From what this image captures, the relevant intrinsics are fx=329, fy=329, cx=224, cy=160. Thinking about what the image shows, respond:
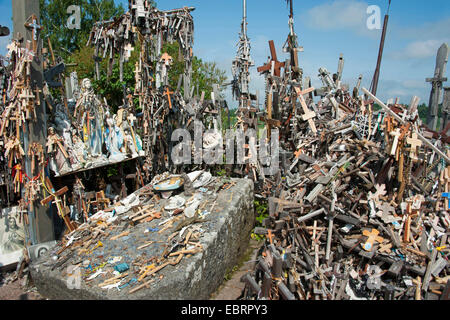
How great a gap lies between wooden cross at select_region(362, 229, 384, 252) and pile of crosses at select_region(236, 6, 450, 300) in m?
0.01

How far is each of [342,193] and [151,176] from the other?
5.08 meters

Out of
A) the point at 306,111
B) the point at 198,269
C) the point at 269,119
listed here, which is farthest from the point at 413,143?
the point at 269,119

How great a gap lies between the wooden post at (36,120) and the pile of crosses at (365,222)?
13.5ft

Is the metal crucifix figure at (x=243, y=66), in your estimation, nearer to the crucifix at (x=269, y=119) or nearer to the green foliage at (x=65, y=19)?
the crucifix at (x=269, y=119)

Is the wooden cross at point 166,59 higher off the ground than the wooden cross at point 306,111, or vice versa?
the wooden cross at point 166,59

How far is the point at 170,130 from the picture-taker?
→ 8.66 m

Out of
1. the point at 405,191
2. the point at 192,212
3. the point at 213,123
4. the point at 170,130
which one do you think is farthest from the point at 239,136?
the point at 405,191

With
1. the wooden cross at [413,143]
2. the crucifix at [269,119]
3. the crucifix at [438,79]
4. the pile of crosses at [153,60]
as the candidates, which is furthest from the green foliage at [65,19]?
the wooden cross at [413,143]

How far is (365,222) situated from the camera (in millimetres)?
5234

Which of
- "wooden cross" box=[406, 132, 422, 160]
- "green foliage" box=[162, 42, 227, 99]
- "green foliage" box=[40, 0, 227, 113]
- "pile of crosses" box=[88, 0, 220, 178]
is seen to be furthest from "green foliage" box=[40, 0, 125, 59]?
"wooden cross" box=[406, 132, 422, 160]

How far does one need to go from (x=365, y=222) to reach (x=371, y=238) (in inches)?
12.1

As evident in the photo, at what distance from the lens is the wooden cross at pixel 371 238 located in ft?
16.0

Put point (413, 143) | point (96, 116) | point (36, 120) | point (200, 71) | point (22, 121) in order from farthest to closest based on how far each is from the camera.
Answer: point (200, 71), point (96, 116), point (36, 120), point (22, 121), point (413, 143)

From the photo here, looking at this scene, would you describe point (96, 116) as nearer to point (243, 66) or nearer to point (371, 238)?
point (243, 66)
